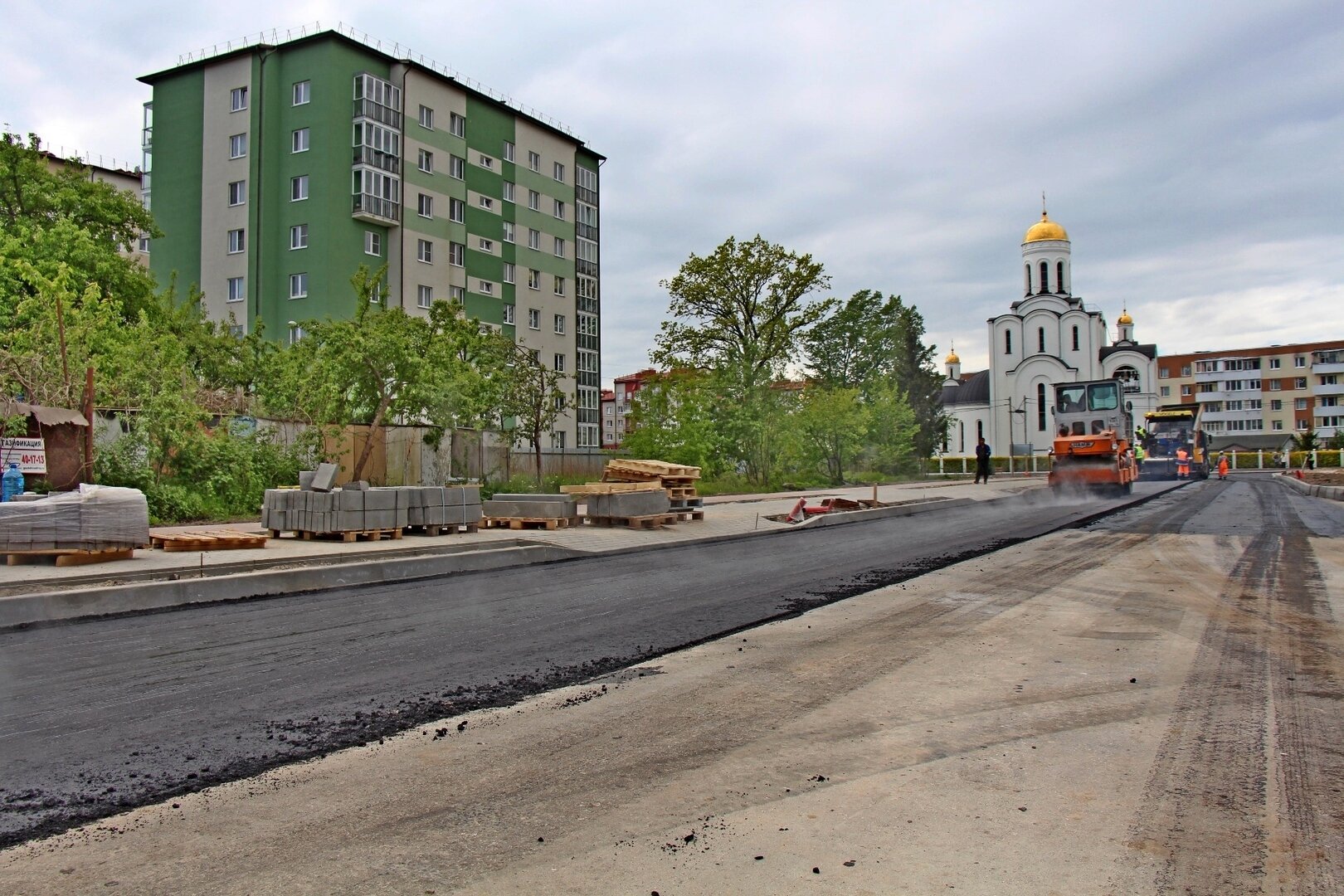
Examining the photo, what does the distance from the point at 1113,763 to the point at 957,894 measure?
5.64ft

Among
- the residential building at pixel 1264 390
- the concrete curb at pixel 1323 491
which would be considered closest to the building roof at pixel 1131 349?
the residential building at pixel 1264 390

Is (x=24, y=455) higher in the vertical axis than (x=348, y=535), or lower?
higher

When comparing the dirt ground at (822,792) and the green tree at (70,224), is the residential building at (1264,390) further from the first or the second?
the dirt ground at (822,792)

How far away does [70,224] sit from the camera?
96.6ft

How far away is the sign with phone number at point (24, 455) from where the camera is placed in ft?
47.3

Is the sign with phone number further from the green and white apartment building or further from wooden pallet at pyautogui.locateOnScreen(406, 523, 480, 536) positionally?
the green and white apartment building

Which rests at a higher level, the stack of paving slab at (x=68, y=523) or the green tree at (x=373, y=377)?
the green tree at (x=373, y=377)

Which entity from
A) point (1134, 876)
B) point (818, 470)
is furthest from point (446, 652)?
point (818, 470)

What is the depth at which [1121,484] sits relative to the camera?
28.6 metres

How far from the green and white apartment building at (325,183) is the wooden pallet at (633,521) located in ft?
84.8

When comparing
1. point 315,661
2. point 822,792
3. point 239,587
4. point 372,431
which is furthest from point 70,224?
point 822,792

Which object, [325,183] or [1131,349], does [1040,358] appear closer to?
[1131,349]

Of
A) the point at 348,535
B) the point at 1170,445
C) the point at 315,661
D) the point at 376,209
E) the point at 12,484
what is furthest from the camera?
the point at 1170,445

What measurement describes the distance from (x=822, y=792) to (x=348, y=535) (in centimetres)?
1186
